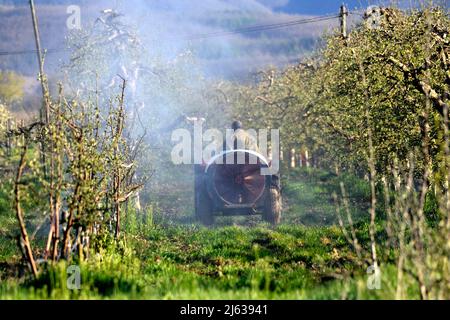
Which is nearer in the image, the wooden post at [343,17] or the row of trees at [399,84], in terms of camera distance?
the row of trees at [399,84]

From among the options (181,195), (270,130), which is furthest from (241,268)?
(270,130)

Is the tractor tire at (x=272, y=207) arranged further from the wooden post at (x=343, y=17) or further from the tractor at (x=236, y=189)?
the wooden post at (x=343, y=17)

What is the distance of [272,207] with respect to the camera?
727 inches

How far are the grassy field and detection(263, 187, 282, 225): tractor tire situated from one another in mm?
358

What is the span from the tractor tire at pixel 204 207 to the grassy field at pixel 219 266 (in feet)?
3.60

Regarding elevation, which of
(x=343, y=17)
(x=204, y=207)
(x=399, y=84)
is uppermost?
(x=343, y=17)

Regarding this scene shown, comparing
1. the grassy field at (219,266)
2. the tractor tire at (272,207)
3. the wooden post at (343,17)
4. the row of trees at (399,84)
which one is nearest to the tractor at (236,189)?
the tractor tire at (272,207)

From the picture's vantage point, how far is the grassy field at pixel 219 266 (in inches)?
292

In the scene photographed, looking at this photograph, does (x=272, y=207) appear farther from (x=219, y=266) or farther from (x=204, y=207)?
(x=219, y=266)

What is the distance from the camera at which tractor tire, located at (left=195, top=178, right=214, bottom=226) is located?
18.3 m

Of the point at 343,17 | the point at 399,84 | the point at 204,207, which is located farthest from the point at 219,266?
the point at 343,17

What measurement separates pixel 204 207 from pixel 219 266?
707cm

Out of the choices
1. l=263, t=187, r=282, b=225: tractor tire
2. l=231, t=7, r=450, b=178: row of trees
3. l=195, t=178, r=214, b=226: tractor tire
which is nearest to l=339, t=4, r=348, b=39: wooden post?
l=231, t=7, r=450, b=178: row of trees
